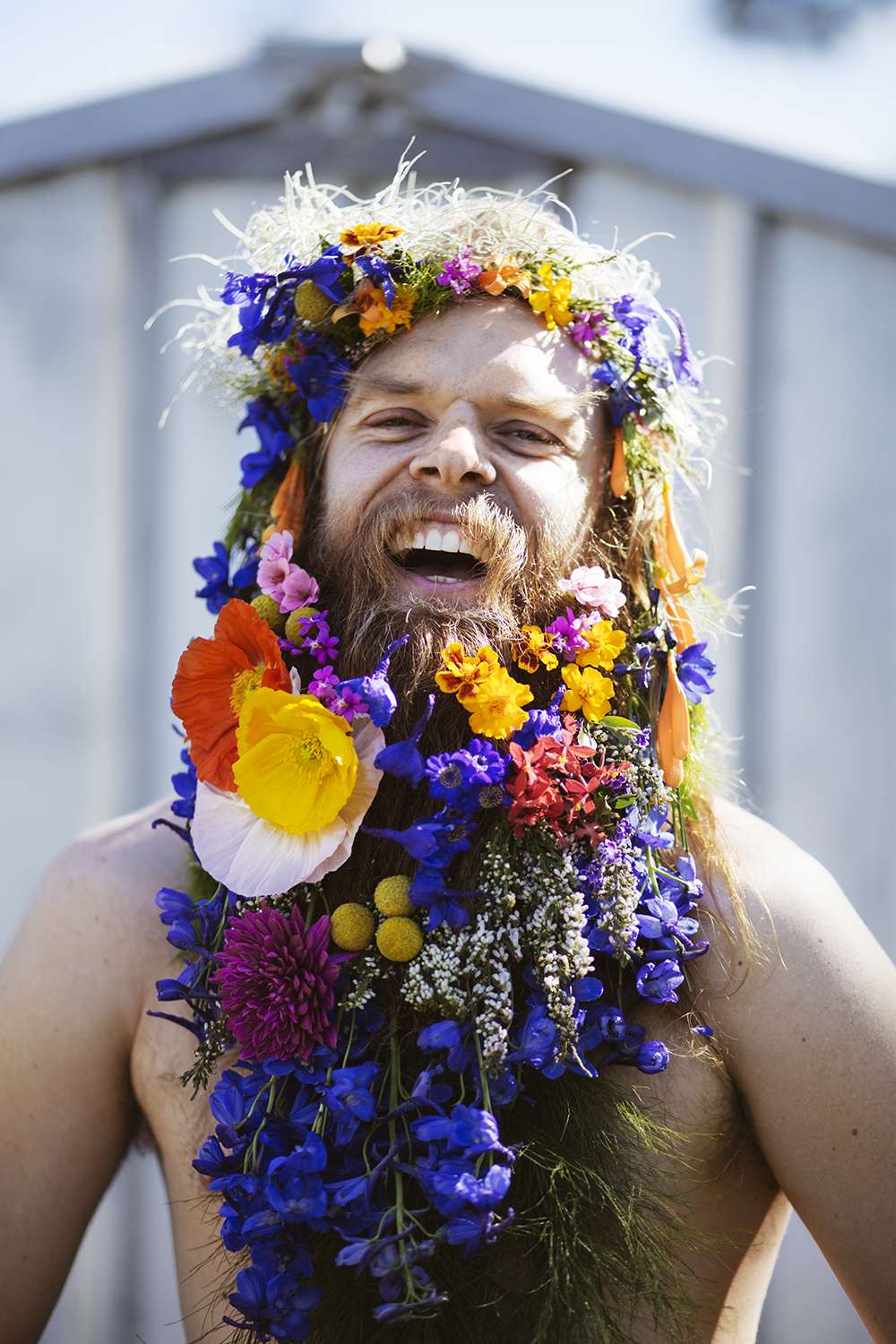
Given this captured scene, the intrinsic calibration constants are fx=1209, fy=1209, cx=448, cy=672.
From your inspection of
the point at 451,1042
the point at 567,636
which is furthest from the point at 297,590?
the point at 451,1042

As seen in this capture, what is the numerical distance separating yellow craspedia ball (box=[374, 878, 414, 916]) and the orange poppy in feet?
0.88

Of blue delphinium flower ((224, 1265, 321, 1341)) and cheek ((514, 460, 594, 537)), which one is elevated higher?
cheek ((514, 460, 594, 537))

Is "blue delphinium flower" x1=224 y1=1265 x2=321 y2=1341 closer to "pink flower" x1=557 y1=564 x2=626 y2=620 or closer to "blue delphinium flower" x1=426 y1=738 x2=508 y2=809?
"blue delphinium flower" x1=426 y1=738 x2=508 y2=809

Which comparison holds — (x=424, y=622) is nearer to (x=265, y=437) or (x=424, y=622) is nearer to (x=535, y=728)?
(x=535, y=728)

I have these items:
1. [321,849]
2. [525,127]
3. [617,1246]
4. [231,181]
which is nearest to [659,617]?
[321,849]

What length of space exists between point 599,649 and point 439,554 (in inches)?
9.9

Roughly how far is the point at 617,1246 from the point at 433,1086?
0.26 metres

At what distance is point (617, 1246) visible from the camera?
4.33 ft

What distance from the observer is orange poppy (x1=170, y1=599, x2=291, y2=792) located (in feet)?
5.14

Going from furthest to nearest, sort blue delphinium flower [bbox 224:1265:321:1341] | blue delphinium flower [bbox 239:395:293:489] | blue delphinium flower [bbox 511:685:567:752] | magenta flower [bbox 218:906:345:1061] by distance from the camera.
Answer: blue delphinium flower [bbox 239:395:293:489] < blue delphinium flower [bbox 511:685:567:752] < magenta flower [bbox 218:906:345:1061] < blue delphinium flower [bbox 224:1265:321:1341]

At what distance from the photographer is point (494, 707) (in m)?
1.48

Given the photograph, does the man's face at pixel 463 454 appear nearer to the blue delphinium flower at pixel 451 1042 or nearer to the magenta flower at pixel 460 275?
the magenta flower at pixel 460 275

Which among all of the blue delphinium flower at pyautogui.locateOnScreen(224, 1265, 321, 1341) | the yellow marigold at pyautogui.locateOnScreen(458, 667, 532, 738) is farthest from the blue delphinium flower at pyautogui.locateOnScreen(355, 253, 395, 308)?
the blue delphinium flower at pyautogui.locateOnScreen(224, 1265, 321, 1341)

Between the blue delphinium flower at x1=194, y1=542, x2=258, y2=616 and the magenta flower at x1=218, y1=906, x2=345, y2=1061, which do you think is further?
the blue delphinium flower at x1=194, y1=542, x2=258, y2=616
